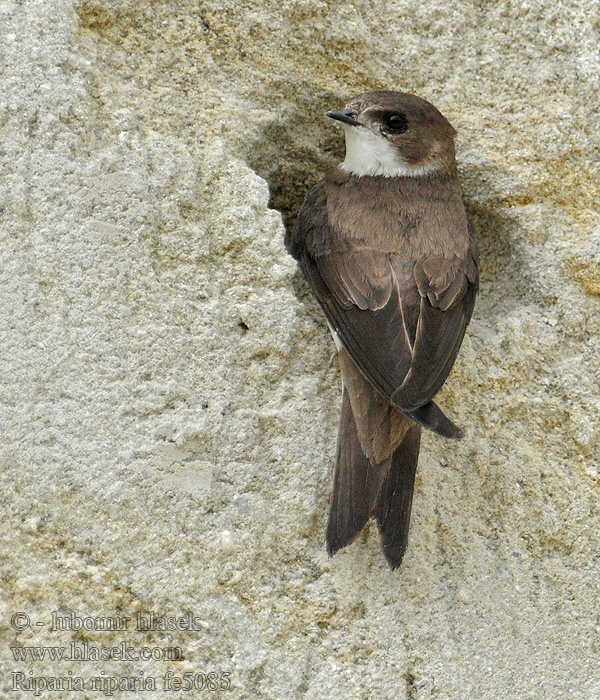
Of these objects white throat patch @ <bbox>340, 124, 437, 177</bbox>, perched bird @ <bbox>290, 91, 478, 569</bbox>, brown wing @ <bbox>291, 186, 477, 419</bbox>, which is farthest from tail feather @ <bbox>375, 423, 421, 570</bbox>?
white throat patch @ <bbox>340, 124, 437, 177</bbox>

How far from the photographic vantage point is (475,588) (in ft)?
6.05

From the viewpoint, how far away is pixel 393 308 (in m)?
1.90

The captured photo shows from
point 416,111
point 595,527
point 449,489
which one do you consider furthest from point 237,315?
point 595,527

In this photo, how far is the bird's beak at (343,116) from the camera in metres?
2.12

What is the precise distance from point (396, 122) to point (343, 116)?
0.14 metres

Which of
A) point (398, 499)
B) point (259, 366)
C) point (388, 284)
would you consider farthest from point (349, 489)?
point (388, 284)

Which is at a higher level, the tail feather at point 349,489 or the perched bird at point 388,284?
the perched bird at point 388,284

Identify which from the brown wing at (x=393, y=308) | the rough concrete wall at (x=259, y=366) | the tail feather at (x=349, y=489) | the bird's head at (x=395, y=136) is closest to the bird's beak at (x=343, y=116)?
the bird's head at (x=395, y=136)

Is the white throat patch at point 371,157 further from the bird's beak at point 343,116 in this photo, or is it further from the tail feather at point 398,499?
the tail feather at point 398,499

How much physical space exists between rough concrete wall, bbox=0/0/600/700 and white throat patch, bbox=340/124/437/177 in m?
0.10

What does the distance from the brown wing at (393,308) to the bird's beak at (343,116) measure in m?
0.23

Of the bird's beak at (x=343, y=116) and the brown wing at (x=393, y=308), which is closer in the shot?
the brown wing at (x=393, y=308)

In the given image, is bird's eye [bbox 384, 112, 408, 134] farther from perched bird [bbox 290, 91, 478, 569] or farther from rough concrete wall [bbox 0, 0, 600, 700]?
rough concrete wall [bbox 0, 0, 600, 700]

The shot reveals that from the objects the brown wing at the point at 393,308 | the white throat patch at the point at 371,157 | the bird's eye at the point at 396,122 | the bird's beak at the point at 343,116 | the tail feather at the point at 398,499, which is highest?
the bird's beak at the point at 343,116
